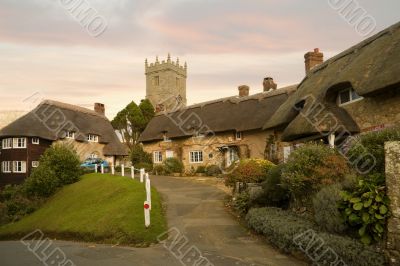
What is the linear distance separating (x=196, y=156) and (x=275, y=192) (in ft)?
75.5

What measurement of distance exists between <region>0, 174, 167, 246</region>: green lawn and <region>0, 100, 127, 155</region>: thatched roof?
12.3 meters

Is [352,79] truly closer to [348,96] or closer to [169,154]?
[348,96]

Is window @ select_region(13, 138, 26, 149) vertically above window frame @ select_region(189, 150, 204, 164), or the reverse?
window @ select_region(13, 138, 26, 149)

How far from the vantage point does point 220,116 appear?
116 feet

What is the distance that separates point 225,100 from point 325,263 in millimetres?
30346

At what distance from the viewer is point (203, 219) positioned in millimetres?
13586

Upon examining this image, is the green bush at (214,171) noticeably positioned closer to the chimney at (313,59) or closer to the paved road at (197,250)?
the chimney at (313,59)

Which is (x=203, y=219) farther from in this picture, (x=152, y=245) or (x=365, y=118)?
(x=365, y=118)

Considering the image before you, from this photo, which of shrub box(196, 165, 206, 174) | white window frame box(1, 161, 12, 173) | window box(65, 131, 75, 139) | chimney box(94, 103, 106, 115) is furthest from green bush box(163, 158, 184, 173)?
chimney box(94, 103, 106, 115)

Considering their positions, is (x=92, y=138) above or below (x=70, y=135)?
below

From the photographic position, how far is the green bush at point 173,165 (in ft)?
116

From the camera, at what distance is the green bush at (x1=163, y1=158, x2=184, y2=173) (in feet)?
116

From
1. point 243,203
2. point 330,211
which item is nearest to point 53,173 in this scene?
point 243,203

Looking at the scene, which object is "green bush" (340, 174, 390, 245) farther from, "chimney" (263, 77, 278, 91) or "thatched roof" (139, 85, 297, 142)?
"chimney" (263, 77, 278, 91)
